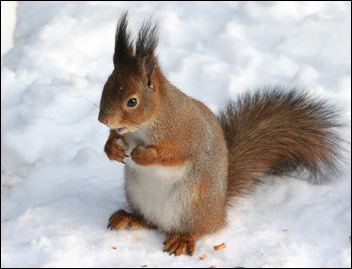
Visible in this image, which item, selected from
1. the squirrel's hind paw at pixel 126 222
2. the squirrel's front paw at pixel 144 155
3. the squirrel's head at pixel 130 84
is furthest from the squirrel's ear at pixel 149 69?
the squirrel's hind paw at pixel 126 222

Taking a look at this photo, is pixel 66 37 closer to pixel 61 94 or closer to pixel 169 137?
pixel 61 94

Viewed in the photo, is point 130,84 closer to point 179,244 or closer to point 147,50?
point 147,50

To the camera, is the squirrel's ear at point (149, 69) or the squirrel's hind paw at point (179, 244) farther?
the squirrel's hind paw at point (179, 244)

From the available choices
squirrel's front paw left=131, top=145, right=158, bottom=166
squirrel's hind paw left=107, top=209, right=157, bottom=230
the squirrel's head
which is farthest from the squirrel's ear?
squirrel's hind paw left=107, top=209, right=157, bottom=230

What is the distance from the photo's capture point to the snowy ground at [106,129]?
2322 millimetres

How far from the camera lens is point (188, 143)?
2.21m

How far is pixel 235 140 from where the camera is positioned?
8.68 feet

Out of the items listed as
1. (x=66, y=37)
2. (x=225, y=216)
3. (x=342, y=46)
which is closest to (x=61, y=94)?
(x=66, y=37)

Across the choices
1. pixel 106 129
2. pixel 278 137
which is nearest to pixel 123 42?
pixel 278 137

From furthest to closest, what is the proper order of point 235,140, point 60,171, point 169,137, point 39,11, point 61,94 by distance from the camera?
point 39,11 → point 61,94 → point 60,171 → point 235,140 → point 169,137

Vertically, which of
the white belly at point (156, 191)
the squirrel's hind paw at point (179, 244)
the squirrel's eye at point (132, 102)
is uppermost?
the squirrel's eye at point (132, 102)

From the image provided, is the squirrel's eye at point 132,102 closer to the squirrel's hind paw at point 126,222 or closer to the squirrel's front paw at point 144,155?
the squirrel's front paw at point 144,155

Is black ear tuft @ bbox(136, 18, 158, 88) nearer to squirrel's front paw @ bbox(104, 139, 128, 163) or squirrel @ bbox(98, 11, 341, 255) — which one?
squirrel @ bbox(98, 11, 341, 255)

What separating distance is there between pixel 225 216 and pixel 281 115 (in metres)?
0.56
